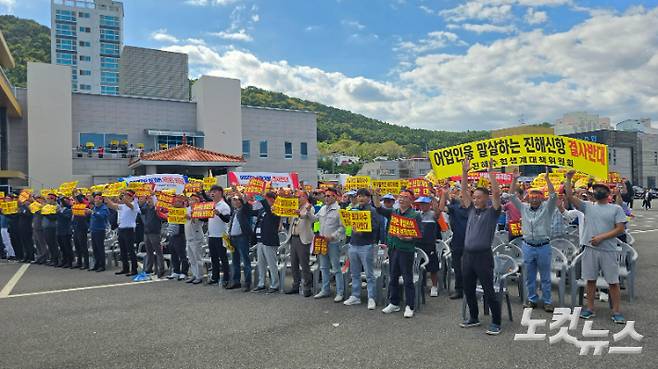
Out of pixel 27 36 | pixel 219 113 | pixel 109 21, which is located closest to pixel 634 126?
pixel 219 113

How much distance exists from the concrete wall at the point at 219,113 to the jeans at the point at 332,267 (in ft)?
99.1

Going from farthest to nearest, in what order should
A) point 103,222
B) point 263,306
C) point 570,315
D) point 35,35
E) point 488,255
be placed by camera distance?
point 35,35
point 103,222
point 263,306
point 570,315
point 488,255

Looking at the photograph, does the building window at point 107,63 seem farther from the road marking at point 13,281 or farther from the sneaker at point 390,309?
the sneaker at point 390,309

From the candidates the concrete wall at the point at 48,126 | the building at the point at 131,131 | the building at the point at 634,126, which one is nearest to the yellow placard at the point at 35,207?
the building at the point at 131,131

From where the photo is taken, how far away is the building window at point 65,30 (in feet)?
367

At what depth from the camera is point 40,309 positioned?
26.5ft

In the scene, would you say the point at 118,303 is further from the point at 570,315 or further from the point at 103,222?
the point at 570,315

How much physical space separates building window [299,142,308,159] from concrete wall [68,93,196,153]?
9.52m

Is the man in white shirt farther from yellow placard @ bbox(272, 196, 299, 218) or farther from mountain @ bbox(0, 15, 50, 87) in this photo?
mountain @ bbox(0, 15, 50, 87)

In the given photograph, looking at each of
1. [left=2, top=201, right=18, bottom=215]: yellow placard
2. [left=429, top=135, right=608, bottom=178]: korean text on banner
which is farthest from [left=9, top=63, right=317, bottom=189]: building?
[left=429, top=135, right=608, bottom=178]: korean text on banner

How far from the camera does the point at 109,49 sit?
4670 inches

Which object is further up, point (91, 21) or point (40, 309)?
point (91, 21)

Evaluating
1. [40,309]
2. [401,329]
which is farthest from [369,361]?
[40,309]

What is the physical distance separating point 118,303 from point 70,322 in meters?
1.19
